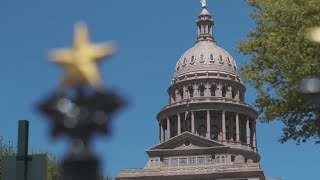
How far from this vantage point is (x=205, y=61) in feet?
468

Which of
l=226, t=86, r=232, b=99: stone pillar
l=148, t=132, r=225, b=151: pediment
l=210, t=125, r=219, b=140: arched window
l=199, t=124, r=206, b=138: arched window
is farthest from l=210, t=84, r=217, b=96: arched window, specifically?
l=148, t=132, r=225, b=151: pediment

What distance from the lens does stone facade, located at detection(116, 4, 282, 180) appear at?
115062mm

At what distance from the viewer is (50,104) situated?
17.1 feet

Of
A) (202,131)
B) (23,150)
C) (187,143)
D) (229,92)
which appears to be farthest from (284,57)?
(229,92)

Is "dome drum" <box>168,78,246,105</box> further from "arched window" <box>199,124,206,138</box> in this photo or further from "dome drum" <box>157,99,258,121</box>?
"arched window" <box>199,124,206,138</box>

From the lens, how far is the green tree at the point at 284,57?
26188 millimetres

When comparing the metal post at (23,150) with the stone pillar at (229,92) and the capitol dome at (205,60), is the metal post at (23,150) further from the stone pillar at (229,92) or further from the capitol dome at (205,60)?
the stone pillar at (229,92)

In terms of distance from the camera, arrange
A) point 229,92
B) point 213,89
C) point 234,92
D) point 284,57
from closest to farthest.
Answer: point 284,57 < point 213,89 < point 229,92 < point 234,92

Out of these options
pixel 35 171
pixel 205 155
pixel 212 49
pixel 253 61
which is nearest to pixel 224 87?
pixel 212 49

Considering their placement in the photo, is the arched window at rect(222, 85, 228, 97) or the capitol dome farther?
the capitol dome

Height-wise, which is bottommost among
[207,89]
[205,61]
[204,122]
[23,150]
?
[23,150]

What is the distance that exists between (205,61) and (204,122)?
15.4 m

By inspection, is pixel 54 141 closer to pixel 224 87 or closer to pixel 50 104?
pixel 50 104

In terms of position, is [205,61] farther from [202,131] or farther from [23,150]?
[23,150]
